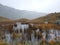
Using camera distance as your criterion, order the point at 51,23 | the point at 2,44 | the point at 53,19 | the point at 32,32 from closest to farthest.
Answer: the point at 2,44, the point at 32,32, the point at 51,23, the point at 53,19

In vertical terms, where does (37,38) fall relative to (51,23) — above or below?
below

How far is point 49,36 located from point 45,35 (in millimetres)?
140

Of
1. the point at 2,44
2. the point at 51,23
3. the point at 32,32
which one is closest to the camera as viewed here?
the point at 2,44

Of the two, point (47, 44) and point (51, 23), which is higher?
point (51, 23)

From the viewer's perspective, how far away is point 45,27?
6047mm

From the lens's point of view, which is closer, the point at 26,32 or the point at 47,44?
the point at 47,44

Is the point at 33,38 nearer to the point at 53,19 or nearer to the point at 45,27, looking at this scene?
the point at 45,27

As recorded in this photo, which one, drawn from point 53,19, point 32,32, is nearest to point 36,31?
point 32,32

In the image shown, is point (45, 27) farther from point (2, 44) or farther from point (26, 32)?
point (2, 44)

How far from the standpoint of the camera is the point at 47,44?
223 inches

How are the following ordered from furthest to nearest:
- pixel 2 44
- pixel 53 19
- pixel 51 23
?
pixel 53 19
pixel 51 23
pixel 2 44

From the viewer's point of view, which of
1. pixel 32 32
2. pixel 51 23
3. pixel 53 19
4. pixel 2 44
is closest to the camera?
pixel 2 44

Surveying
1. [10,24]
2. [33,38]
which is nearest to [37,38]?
[33,38]

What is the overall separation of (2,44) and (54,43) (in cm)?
166
